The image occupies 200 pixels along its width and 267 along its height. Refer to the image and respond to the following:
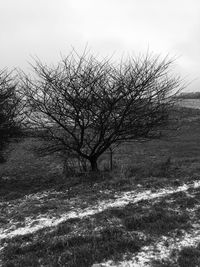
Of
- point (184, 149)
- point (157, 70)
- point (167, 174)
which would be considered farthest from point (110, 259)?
point (184, 149)

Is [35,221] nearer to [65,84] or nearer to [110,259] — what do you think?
[110,259]

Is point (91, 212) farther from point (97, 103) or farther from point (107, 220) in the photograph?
point (97, 103)

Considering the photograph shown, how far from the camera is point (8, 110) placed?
11.1m

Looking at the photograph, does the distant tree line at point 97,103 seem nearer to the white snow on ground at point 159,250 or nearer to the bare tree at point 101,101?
the bare tree at point 101,101

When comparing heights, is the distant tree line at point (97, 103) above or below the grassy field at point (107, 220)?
above

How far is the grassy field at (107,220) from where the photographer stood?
13.7 ft

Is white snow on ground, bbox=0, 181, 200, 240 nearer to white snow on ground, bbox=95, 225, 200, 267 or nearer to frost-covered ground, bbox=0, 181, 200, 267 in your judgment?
frost-covered ground, bbox=0, 181, 200, 267

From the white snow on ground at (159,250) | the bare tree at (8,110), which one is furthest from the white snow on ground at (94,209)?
the bare tree at (8,110)

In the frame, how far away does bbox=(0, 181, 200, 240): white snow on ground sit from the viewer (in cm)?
541

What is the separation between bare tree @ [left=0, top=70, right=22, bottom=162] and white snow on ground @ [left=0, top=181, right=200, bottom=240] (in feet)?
13.4

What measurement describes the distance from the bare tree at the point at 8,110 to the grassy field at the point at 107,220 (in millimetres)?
2097

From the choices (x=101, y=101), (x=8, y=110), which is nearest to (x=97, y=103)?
(x=101, y=101)

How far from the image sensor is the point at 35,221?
5.69m

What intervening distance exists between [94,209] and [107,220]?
0.77m
